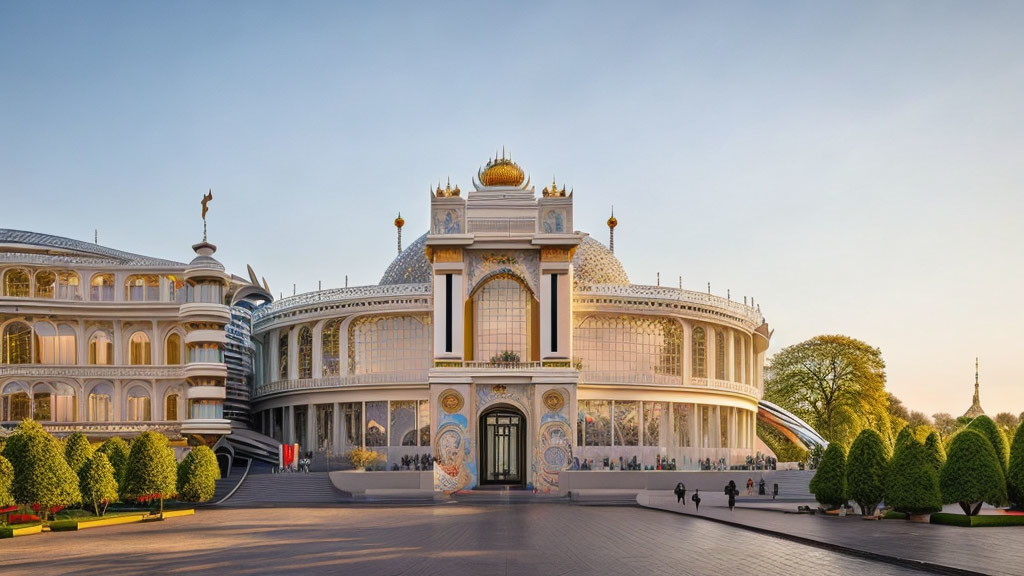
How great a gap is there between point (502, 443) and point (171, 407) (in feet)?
68.1

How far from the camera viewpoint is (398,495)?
5322cm

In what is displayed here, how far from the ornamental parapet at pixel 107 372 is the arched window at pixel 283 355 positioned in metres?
9.29

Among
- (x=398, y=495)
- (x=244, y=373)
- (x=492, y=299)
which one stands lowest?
(x=398, y=495)

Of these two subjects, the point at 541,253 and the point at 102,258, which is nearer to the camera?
the point at 541,253

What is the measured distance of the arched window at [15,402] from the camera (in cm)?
6241

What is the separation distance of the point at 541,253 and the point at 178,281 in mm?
22834

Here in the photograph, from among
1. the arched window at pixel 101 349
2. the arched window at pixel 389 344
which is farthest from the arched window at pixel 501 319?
the arched window at pixel 101 349

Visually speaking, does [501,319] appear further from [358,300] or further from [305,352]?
[305,352]

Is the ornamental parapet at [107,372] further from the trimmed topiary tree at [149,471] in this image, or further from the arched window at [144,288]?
the trimmed topiary tree at [149,471]

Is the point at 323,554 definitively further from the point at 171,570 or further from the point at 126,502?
the point at 126,502

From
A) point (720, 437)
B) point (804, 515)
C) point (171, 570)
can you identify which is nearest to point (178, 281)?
point (720, 437)

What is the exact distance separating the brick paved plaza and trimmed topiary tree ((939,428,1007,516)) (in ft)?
26.9

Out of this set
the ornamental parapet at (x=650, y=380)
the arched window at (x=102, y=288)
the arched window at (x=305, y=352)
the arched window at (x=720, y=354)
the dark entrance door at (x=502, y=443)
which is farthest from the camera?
the arched window at (x=720, y=354)

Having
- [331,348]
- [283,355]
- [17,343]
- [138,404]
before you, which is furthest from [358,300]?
[17,343]
